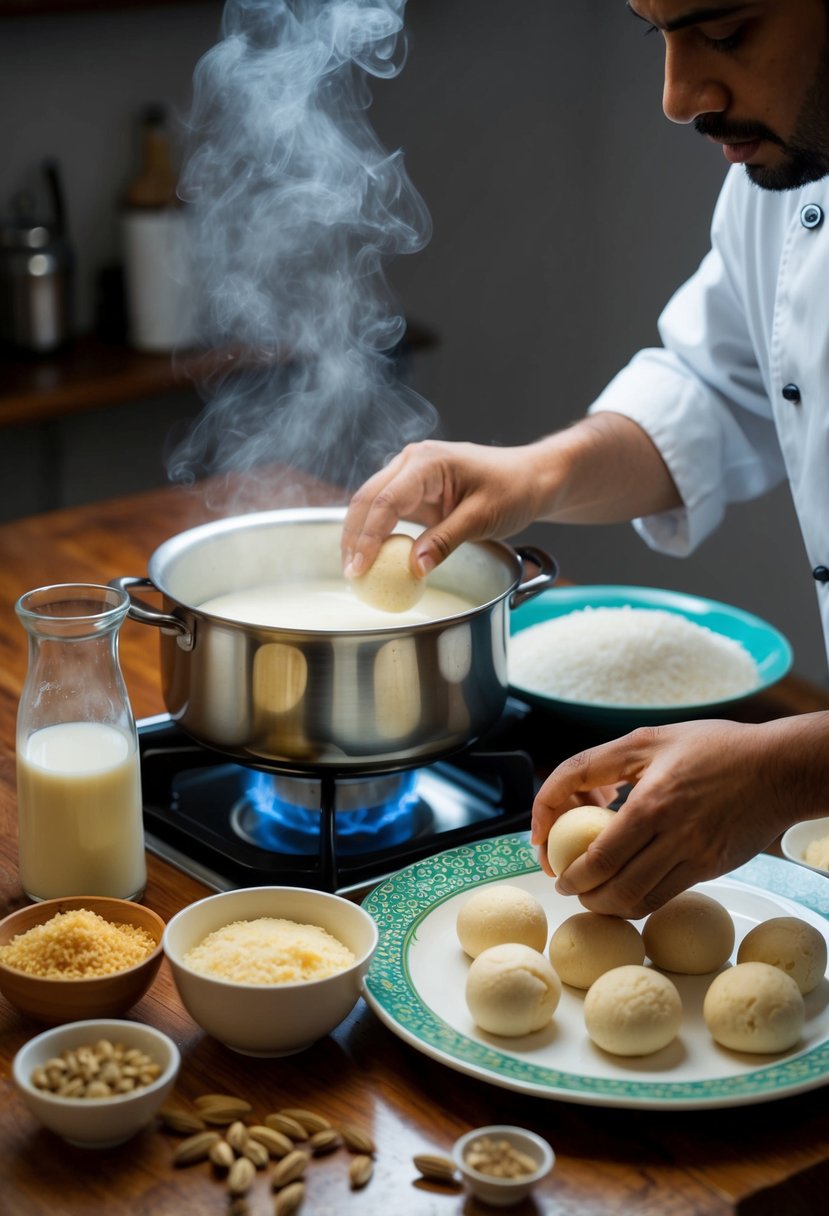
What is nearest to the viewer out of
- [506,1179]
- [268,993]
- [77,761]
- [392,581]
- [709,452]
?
[506,1179]

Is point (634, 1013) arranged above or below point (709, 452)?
below

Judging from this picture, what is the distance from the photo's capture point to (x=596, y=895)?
1.18m

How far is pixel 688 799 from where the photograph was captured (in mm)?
1182

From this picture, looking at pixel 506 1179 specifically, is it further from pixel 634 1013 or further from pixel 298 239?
pixel 298 239

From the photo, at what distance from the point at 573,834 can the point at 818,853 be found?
0.32 metres

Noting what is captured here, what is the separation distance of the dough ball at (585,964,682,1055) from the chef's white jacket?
0.76m

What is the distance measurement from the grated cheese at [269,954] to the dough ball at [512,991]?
0.35 feet

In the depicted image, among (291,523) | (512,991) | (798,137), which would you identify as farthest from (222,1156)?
(798,137)

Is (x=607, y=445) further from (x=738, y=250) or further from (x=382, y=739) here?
(x=382, y=739)

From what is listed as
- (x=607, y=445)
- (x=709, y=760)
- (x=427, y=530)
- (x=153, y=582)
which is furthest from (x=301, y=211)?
(x=709, y=760)

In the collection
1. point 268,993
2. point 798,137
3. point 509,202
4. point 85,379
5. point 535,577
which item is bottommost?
point 85,379

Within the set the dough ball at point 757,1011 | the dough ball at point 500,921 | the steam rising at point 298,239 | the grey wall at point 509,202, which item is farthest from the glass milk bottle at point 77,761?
the grey wall at point 509,202

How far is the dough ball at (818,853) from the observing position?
1388 millimetres

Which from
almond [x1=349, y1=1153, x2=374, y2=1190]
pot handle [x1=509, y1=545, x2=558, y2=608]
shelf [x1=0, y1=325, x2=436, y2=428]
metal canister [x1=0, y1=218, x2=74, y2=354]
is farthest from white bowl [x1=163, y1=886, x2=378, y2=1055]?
metal canister [x1=0, y1=218, x2=74, y2=354]
